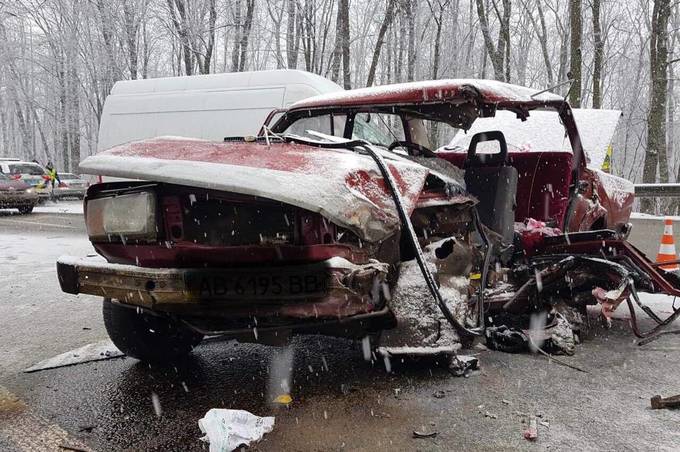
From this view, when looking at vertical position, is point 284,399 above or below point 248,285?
below

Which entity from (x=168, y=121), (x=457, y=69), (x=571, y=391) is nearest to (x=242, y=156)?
(x=571, y=391)

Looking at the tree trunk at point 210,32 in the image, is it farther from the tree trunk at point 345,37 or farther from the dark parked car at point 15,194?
the dark parked car at point 15,194

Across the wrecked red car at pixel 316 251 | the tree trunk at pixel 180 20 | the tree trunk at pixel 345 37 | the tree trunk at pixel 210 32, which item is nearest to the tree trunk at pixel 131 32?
the tree trunk at pixel 180 20

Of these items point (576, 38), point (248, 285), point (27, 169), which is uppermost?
point (576, 38)

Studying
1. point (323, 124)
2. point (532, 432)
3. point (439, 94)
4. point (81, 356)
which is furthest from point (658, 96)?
point (81, 356)

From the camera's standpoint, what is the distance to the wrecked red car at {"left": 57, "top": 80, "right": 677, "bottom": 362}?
220cm

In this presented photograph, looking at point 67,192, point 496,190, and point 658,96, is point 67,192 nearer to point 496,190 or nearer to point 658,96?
point 496,190

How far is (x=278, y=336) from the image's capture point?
2359 mm

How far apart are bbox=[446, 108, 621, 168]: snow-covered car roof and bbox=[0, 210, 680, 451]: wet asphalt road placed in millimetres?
1873

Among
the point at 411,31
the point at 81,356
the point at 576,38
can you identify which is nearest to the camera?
the point at 81,356

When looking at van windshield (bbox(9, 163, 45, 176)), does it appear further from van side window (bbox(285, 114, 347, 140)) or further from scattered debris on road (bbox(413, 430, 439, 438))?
scattered debris on road (bbox(413, 430, 439, 438))

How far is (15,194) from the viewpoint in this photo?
14805 millimetres

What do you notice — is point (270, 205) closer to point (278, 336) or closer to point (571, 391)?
point (278, 336)

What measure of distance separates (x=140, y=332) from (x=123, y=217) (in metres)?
0.87
